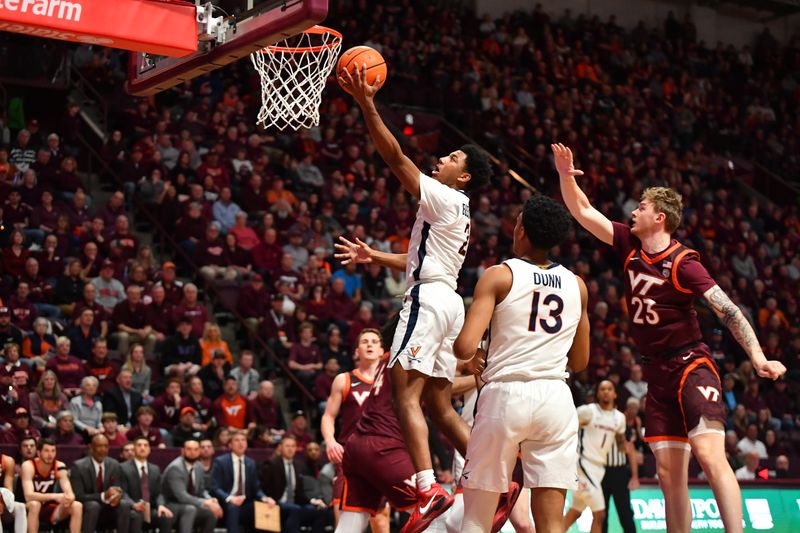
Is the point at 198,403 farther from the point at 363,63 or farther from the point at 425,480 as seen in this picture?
the point at 363,63

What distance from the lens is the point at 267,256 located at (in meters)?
16.8

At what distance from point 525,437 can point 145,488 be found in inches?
285

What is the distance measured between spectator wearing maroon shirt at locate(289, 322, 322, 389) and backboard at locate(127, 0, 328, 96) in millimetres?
7572

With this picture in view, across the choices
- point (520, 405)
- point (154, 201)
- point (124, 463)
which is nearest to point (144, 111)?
point (154, 201)

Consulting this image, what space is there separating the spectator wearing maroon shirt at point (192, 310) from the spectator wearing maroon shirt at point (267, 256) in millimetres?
1528

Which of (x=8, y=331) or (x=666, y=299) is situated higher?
(x=666, y=299)

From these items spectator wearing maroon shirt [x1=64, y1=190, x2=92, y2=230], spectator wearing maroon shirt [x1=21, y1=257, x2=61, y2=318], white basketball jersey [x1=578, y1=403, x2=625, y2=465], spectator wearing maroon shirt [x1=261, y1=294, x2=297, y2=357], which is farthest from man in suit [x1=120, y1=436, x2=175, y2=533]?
→ white basketball jersey [x1=578, y1=403, x2=625, y2=465]

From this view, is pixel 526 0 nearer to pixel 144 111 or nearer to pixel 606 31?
pixel 606 31

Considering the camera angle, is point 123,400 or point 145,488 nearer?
point 145,488

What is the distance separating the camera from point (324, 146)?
783 inches

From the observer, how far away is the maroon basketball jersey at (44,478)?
11438 mm

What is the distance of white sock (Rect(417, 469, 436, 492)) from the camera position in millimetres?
6516

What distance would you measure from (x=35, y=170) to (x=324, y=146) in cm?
548

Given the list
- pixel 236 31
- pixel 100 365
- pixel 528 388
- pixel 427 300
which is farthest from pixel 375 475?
pixel 100 365
